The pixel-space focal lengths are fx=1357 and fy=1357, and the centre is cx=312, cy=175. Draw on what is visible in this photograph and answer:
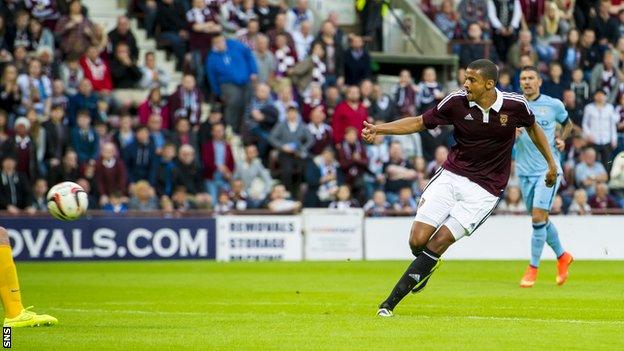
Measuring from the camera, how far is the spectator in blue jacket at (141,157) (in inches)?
1008

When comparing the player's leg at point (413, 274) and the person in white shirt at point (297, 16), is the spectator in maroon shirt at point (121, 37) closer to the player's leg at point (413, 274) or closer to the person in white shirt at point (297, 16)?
the person in white shirt at point (297, 16)

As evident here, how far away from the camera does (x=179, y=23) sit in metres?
28.0

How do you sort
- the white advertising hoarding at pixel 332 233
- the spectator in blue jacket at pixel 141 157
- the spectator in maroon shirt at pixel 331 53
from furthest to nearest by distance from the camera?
1. the spectator in maroon shirt at pixel 331 53
2. the spectator in blue jacket at pixel 141 157
3. the white advertising hoarding at pixel 332 233

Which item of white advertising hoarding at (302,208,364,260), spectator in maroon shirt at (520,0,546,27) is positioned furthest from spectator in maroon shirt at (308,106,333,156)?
spectator in maroon shirt at (520,0,546,27)

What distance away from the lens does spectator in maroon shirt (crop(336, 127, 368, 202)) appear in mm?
26453

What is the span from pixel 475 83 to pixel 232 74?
1456cm

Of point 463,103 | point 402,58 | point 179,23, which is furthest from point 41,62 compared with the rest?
point 463,103

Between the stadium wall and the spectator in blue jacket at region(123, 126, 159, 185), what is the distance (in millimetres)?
1347

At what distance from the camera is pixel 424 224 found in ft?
42.5

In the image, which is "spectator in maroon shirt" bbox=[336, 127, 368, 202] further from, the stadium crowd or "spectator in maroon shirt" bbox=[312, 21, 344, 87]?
"spectator in maroon shirt" bbox=[312, 21, 344, 87]

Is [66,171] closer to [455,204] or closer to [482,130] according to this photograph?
[455,204]

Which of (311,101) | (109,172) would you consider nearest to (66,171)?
(109,172)

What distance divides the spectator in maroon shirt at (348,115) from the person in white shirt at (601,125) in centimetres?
471

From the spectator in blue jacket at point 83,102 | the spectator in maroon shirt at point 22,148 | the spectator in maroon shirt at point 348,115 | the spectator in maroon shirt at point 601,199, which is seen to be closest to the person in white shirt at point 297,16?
the spectator in maroon shirt at point 348,115
